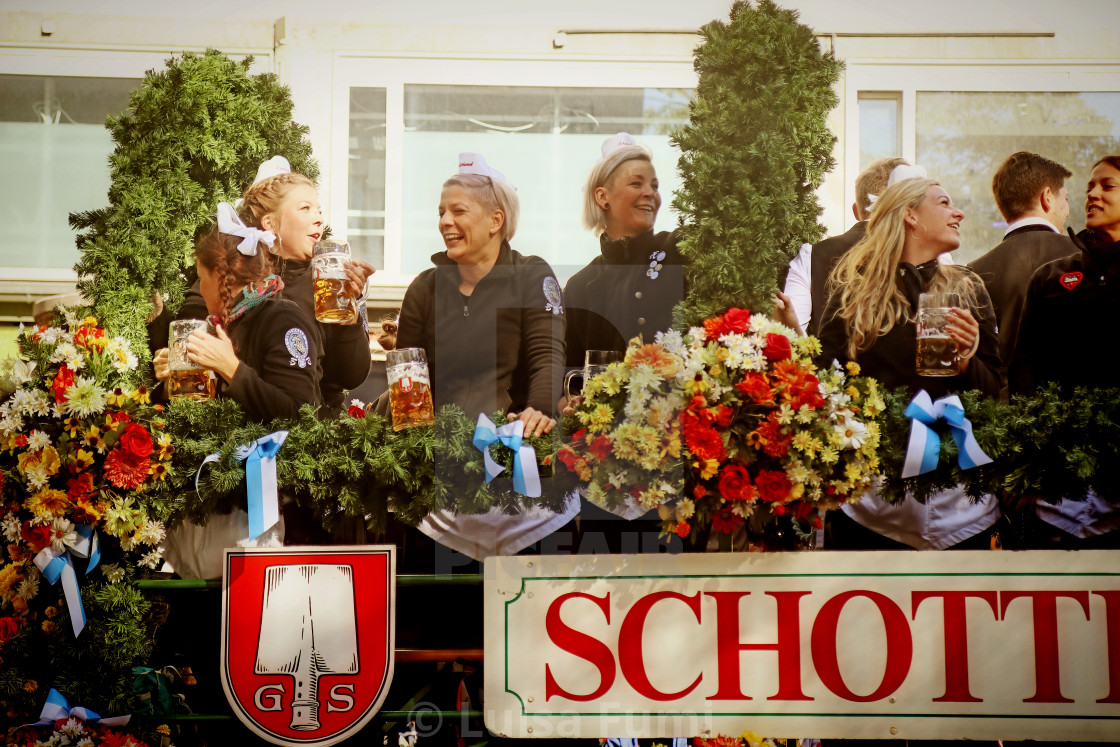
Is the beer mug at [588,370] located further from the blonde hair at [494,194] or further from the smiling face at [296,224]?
the smiling face at [296,224]

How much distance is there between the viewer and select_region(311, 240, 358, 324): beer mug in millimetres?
3617

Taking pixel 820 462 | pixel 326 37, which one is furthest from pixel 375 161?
pixel 820 462

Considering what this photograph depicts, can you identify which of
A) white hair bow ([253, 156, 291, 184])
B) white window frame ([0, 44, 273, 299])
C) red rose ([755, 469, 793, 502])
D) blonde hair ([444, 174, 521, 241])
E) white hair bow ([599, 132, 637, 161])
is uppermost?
white window frame ([0, 44, 273, 299])

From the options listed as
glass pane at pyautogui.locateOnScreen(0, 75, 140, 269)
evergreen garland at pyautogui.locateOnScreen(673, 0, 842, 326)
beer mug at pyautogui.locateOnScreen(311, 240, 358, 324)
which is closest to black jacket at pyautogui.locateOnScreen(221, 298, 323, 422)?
beer mug at pyautogui.locateOnScreen(311, 240, 358, 324)

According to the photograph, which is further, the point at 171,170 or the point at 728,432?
the point at 171,170

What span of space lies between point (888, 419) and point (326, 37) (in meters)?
3.10

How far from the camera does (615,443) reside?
124 inches

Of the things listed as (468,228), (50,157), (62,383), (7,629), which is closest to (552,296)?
(468,228)

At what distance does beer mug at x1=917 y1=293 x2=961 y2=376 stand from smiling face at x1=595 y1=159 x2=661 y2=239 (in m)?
1.01

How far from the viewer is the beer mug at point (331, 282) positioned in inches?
142

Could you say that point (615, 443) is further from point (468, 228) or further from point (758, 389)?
point (468, 228)

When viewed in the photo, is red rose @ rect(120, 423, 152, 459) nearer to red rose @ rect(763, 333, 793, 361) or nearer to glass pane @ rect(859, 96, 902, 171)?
red rose @ rect(763, 333, 793, 361)

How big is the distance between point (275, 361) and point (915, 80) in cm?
302

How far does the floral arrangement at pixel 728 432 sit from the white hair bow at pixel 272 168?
171 cm
